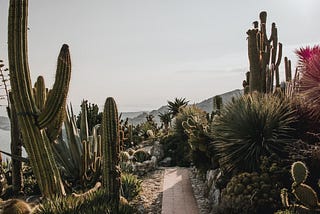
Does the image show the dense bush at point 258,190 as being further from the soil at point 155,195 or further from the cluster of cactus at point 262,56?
the cluster of cactus at point 262,56

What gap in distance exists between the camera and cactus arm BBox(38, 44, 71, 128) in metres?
5.74

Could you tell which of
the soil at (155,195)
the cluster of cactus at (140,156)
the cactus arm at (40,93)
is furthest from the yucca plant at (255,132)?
the cluster of cactus at (140,156)

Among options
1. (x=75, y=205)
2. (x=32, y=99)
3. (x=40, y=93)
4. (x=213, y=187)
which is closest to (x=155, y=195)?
(x=213, y=187)

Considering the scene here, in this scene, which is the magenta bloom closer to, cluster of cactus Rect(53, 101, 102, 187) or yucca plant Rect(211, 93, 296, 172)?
yucca plant Rect(211, 93, 296, 172)

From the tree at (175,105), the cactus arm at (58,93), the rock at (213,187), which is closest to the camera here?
the cactus arm at (58,93)

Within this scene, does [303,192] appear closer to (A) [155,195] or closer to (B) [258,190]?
(B) [258,190]

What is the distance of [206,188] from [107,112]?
126 inches

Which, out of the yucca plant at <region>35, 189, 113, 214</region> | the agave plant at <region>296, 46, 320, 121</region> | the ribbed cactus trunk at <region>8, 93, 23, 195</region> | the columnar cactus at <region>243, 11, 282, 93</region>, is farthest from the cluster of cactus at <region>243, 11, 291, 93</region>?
the ribbed cactus trunk at <region>8, 93, 23, 195</region>

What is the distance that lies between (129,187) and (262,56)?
5.13 meters

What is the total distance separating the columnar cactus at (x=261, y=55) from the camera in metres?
8.82

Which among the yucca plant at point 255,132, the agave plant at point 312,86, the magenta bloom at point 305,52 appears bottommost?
the yucca plant at point 255,132

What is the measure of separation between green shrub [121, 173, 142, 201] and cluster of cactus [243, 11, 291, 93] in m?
3.92

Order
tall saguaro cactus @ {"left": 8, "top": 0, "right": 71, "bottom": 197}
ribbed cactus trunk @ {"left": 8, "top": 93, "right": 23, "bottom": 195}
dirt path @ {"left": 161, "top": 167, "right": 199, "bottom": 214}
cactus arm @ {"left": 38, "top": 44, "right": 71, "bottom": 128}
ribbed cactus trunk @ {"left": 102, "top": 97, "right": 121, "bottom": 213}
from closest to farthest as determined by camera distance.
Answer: tall saguaro cactus @ {"left": 8, "top": 0, "right": 71, "bottom": 197}, cactus arm @ {"left": 38, "top": 44, "right": 71, "bottom": 128}, ribbed cactus trunk @ {"left": 102, "top": 97, "right": 121, "bottom": 213}, dirt path @ {"left": 161, "top": 167, "right": 199, "bottom": 214}, ribbed cactus trunk @ {"left": 8, "top": 93, "right": 23, "bottom": 195}

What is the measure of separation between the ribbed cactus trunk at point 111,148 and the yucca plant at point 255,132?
2.08 m
